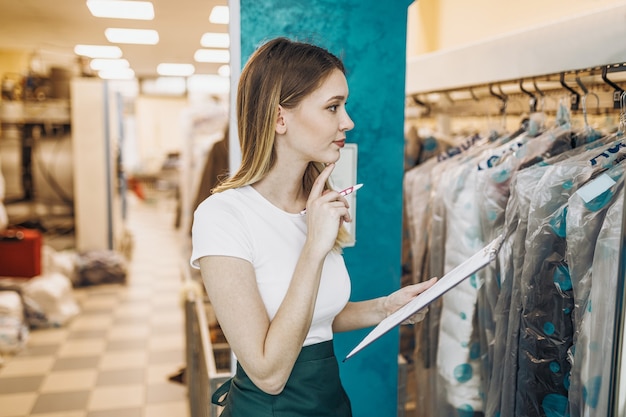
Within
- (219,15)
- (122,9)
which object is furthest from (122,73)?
(219,15)

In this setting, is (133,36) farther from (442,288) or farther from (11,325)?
(11,325)

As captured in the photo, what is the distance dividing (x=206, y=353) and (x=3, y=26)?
1.48 meters

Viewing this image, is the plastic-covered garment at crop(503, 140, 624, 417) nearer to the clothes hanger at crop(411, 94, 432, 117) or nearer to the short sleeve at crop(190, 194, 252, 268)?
the short sleeve at crop(190, 194, 252, 268)

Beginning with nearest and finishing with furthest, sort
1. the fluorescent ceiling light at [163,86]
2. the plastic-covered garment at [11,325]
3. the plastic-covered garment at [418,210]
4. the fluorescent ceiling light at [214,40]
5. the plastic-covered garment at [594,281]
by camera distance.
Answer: the plastic-covered garment at [594,281] < the fluorescent ceiling light at [214,40] < the plastic-covered garment at [418,210] < the plastic-covered garment at [11,325] < the fluorescent ceiling light at [163,86]

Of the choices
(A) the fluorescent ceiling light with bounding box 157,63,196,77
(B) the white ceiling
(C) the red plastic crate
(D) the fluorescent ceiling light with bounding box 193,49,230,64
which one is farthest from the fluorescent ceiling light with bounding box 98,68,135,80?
(C) the red plastic crate

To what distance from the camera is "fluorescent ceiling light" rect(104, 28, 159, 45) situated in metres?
2.31

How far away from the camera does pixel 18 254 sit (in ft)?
16.5

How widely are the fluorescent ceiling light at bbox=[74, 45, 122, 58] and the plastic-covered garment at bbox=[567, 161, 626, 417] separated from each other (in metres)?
2.02

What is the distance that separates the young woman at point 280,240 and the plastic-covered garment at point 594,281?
0.55 metres

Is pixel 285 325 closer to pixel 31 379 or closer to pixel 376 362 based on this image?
pixel 376 362

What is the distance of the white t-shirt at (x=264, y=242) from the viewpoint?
1236 millimetres

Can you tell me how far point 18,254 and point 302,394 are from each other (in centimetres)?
442

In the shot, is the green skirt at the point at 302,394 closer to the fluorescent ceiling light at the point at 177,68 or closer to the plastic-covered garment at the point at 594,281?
the plastic-covered garment at the point at 594,281

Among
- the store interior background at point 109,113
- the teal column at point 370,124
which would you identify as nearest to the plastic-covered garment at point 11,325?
the store interior background at point 109,113
